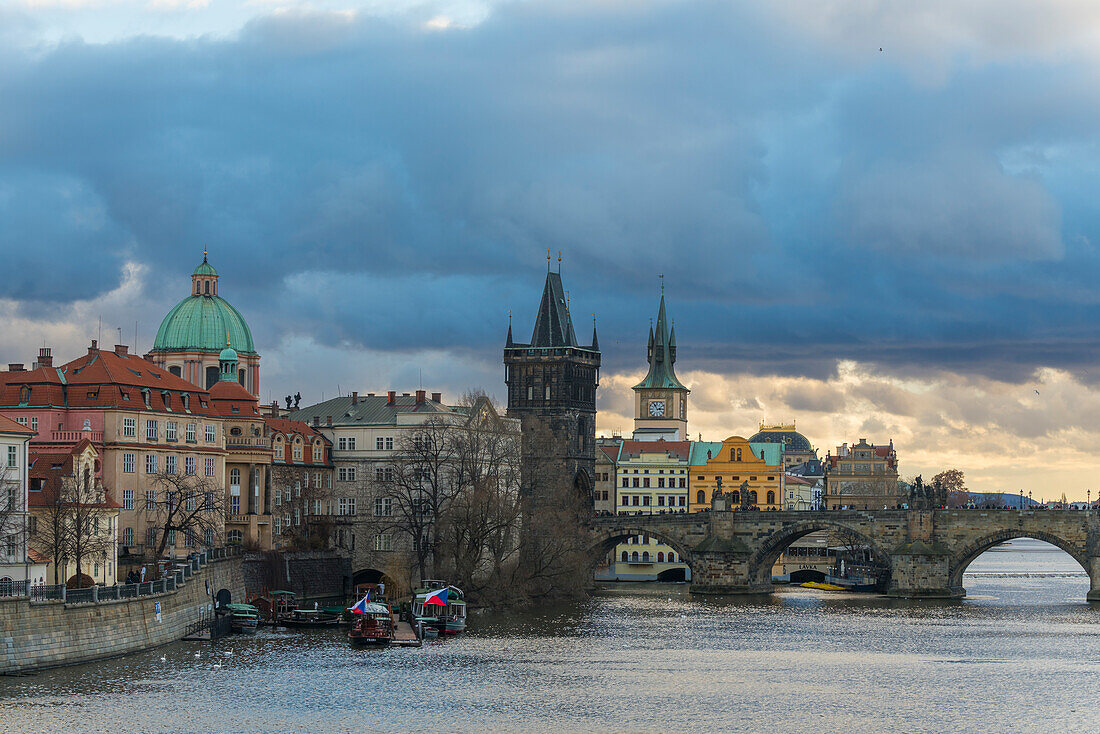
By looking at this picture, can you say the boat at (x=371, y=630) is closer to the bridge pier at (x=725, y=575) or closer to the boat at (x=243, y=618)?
the boat at (x=243, y=618)

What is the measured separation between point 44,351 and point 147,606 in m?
42.3

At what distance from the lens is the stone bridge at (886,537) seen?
140m

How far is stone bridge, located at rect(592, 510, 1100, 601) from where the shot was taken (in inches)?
5502

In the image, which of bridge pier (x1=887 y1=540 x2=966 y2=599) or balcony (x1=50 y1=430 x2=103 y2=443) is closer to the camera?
balcony (x1=50 y1=430 x2=103 y2=443)

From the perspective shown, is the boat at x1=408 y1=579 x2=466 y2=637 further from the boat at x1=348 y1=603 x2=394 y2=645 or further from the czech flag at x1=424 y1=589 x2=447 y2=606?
the boat at x1=348 y1=603 x2=394 y2=645

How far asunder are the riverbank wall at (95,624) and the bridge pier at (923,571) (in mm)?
62587

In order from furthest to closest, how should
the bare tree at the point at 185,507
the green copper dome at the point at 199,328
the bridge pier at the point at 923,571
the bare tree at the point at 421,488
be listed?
1. the green copper dome at the point at 199,328
2. the bridge pier at the point at 923,571
3. the bare tree at the point at 421,488
4. the bare tree at the point at 185,507

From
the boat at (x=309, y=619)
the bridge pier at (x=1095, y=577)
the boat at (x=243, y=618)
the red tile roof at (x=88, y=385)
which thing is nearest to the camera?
the boat at (x=243, y=618)

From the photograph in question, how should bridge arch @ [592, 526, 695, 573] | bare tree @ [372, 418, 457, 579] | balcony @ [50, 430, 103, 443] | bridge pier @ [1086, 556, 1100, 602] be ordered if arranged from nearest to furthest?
balcony @ [50, 430, 103, 443]
bare tree @ [372, 418, 457, 579]
bridge pier @ [1086, 556, 1100, 602]
bridge arch @ [592, 526, 695, 573]

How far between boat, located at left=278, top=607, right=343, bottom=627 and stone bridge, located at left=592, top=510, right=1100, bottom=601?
48.0 m

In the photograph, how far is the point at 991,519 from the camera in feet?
468

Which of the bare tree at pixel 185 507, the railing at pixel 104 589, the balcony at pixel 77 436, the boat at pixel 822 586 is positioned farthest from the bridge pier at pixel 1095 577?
the balcony at pixel 77 436

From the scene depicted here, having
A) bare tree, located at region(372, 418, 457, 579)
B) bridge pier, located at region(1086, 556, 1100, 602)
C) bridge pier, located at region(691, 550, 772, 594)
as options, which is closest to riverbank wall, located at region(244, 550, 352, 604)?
bare tree, located at region(372, 418, 457, 579)

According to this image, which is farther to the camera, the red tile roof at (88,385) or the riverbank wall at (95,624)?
the red tile roof at (88,385)
